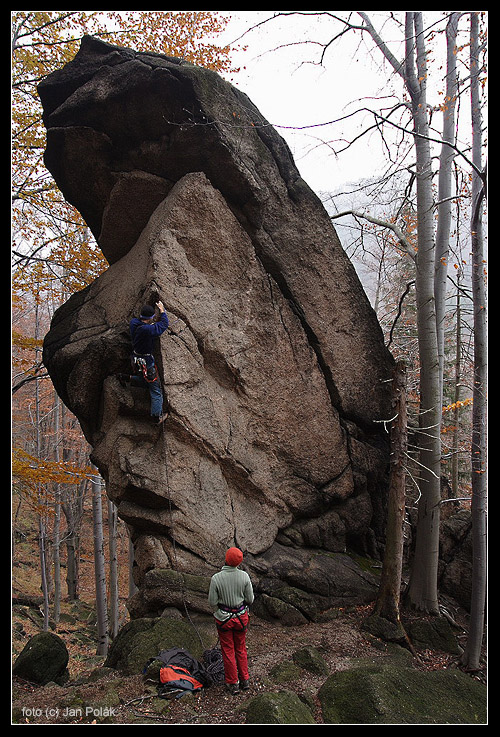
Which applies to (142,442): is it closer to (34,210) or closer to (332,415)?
(332,415)

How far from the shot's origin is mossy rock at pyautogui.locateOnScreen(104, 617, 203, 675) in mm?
6141

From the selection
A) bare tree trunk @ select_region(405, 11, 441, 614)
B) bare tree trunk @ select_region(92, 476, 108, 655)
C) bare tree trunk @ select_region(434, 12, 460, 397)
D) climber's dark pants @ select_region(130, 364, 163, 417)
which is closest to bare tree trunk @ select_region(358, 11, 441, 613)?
bare tree trunk @ select_region(405, 11, 441, 614)

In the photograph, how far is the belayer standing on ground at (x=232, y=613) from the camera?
5.34 m

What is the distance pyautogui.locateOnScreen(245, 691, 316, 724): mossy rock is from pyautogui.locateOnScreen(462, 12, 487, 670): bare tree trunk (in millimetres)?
3584

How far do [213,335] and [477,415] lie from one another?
4.73 metres

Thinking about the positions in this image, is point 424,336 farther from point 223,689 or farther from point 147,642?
point 147,642

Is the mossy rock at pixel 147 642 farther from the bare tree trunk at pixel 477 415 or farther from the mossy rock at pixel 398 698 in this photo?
the bare tree trunk at pixel 477 415

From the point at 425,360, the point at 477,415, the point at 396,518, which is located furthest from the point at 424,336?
the point at 396,518

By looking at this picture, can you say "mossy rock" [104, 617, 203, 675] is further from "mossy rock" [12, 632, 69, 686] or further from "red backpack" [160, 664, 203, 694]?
"mossy rock" [12, 632, 69, 686]

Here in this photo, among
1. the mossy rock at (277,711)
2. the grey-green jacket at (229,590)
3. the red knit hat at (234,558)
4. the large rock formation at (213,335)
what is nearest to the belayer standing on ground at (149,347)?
the large rock formation at (213,335)

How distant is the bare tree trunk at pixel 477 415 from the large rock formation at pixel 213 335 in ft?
7.67

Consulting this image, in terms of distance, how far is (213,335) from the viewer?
332 inches

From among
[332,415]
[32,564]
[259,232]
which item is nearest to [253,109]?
[259,232]

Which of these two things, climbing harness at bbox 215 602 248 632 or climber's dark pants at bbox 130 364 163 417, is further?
climber's dark pants at bbox 130 364 163 417
